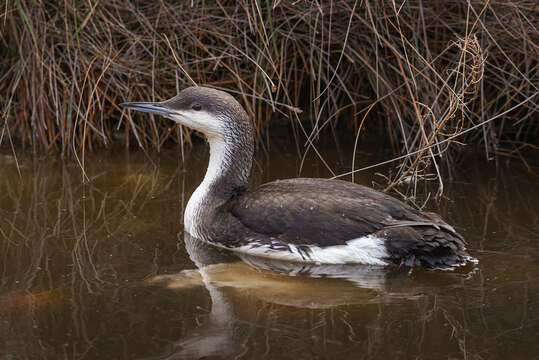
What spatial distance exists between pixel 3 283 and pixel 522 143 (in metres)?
4.84

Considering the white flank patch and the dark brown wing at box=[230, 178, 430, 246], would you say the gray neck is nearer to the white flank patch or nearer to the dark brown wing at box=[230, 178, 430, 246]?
the dark brown wing at box=[230, 178, 430, 246]

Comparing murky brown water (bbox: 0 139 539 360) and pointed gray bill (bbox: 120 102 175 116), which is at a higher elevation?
pointed gray bill (bbox: 120 102 175 116)

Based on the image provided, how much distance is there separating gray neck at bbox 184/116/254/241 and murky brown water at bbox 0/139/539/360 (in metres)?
0.29

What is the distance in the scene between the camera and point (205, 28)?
7.11m

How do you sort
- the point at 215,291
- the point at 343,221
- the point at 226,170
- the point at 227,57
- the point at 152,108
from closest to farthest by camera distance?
the point at 215,291 < the point at 343,221 < the point at 152,108 < the point at 226,170 < the point at 227,57

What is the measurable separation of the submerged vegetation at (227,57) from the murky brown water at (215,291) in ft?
2.53

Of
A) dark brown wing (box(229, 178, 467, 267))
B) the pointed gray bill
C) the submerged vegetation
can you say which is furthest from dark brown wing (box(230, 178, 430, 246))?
the submerged vegetation

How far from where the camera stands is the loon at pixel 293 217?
4.92m

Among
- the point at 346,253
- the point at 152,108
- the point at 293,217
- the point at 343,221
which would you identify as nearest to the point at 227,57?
the point at 152,108

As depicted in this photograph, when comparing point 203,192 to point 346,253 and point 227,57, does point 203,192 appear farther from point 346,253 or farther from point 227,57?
point 227,57

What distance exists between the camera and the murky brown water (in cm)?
391

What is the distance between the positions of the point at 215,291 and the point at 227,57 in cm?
291

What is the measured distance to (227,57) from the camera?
701cm

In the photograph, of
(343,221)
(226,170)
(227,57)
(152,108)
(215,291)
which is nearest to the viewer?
(215,291)
